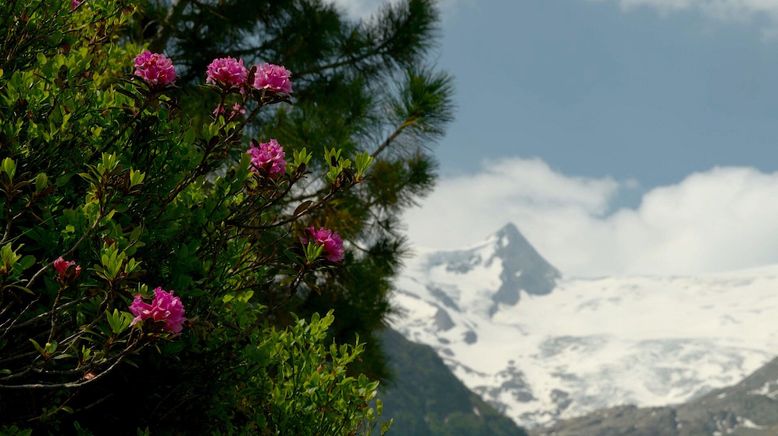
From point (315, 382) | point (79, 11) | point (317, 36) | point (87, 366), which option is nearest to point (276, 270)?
point (315, 382)

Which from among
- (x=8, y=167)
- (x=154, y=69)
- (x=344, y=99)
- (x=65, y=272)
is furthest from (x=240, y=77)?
(x=344, y=99)

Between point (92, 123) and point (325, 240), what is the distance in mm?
1664

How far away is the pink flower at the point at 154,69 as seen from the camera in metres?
4.78

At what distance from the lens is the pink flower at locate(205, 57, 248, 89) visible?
4.95 m

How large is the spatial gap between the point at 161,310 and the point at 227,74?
1896 millimetres

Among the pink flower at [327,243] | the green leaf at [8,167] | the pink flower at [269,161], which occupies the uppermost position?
the pink flower at [269,161]

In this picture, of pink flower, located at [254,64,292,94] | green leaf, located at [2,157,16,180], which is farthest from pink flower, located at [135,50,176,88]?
green leaf, located at [2,157,16,180]

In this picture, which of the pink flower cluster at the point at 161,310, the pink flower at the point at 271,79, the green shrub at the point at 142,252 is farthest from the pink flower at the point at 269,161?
the pink flower cluster at the point at 161,310

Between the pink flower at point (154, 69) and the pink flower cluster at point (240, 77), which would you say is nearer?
the pink flower at point (154, 69)

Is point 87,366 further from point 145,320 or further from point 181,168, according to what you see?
point 181,168

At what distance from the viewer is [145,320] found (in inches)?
142

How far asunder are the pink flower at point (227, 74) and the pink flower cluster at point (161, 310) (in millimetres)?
1757

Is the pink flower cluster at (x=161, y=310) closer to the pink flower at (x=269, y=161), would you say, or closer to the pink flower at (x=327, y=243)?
the pink flower at (x=327, y=243)

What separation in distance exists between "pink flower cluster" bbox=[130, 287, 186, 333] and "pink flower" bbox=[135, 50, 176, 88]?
5.39 ft
